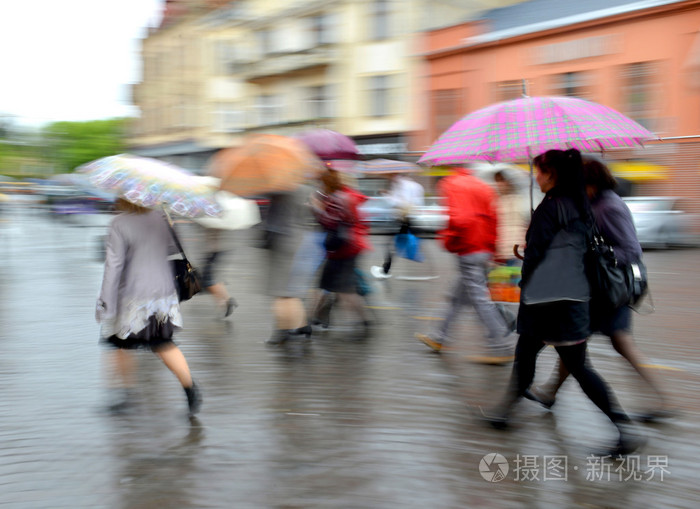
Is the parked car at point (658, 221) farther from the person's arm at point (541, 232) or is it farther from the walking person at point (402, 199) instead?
the person's arm at point (541, 232)

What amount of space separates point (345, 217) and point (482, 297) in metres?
1.68

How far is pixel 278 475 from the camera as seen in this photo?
385cm

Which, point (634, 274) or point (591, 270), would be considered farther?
point (634, 274)

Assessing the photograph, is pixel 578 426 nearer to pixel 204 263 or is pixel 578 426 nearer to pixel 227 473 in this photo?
pixel 227 473

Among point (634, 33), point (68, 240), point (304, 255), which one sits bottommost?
point (68, 240)

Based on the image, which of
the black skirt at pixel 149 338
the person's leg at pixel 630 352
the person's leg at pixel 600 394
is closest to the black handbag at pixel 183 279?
the black skirt at pixel 149 338

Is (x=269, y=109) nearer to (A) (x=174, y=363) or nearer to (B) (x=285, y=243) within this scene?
(B) (x=285, y=243)

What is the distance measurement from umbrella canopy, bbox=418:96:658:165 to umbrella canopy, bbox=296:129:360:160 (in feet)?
9.63

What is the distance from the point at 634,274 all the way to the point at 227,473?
255 centimetres

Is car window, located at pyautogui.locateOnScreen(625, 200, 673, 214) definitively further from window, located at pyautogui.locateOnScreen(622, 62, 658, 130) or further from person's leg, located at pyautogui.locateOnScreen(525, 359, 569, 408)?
person's leg, located at pyautogui.locateOnScreen(525, 359, 569, 408)

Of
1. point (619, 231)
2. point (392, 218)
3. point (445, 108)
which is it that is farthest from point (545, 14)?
point (619, 231)

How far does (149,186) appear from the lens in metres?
4.46

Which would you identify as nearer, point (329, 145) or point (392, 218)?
point (329, 145)

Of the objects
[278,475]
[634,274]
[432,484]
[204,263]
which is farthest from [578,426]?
[204,263]
